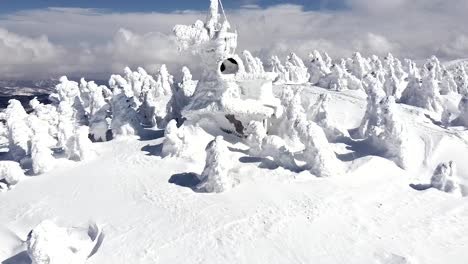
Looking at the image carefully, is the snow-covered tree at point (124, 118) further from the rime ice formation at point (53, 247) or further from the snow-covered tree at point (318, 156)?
the snow-covered tree at point (318, 156)

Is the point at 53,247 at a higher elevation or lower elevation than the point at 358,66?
lower

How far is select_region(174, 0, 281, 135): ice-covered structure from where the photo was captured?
33.0 m

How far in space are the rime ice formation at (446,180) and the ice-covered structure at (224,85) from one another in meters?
12.7

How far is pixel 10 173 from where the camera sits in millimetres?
31531

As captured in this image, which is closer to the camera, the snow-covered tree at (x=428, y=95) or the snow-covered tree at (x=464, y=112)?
the snow-covered tree at (x=464, y=112)

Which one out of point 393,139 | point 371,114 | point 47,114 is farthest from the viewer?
point 47,114

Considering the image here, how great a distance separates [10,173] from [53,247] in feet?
43.9

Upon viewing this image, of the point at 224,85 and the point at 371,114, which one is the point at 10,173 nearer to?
the point at 224,85

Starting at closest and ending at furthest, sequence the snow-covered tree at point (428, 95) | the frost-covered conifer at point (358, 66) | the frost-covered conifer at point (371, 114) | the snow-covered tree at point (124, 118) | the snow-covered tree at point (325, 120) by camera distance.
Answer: the snow-covered tree at point (325, 120) → the frost-covered conifer at point (371, 114) → the snow-covered tree at point (124, 118) → the snow-covered tree at point (428, 95) → the frost-covered conifer at point (358, 66)

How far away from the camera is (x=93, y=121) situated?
4200 cm

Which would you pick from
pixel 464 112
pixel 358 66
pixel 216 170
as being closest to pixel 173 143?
pixel 216 170

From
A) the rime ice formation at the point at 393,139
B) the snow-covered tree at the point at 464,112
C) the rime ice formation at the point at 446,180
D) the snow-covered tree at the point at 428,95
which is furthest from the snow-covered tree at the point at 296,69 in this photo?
the rime ice formation at the point at 446,180

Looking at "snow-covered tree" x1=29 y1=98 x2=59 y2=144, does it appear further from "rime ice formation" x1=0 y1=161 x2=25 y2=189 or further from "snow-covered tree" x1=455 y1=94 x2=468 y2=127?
"snow-covered tree" x1=455 y1=94 x2=468 y2=127

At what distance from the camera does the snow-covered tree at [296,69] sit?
284 ft
